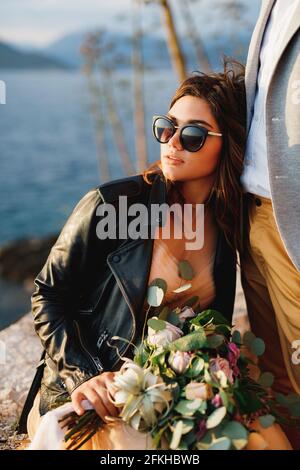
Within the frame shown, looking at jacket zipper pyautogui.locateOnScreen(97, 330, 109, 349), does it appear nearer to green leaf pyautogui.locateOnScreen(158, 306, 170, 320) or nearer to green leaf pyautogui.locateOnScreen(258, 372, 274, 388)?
green leaf pyautogui.locateOnScreen(158, 306, 170, 320)

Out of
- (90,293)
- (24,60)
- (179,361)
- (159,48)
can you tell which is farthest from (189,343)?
(24,60)

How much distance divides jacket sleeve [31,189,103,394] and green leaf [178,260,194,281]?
419 millimetres

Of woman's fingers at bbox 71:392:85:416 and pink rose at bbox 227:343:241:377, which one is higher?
pink rose at bbox 227:343:241:377

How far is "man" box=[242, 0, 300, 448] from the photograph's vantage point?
2.76 meters

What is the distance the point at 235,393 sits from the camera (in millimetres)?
2381

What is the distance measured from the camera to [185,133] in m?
2.79

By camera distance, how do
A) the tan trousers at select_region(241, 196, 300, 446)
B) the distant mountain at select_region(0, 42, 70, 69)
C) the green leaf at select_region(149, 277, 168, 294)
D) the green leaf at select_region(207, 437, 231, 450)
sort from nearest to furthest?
the green leaf at select_region(207, 437, 231, 450), the green leaf at select_region(149, 277, 168, 294), the tan trousers at select_region(241, 196, 300, 446), the distant mountain at select_region(0, 42, 70, 69)

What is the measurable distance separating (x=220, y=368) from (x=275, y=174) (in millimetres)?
888

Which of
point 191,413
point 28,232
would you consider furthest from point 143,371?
point 28,232

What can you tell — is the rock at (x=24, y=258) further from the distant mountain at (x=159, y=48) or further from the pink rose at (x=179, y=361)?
the pink rose at (x=179, y=361)

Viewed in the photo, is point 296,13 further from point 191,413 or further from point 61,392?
point 61,392

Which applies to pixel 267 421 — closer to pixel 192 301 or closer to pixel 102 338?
pixel 192 301

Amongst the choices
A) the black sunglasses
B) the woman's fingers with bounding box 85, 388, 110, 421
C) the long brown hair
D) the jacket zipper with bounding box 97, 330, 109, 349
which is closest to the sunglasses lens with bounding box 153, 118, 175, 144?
the black sunglasses
